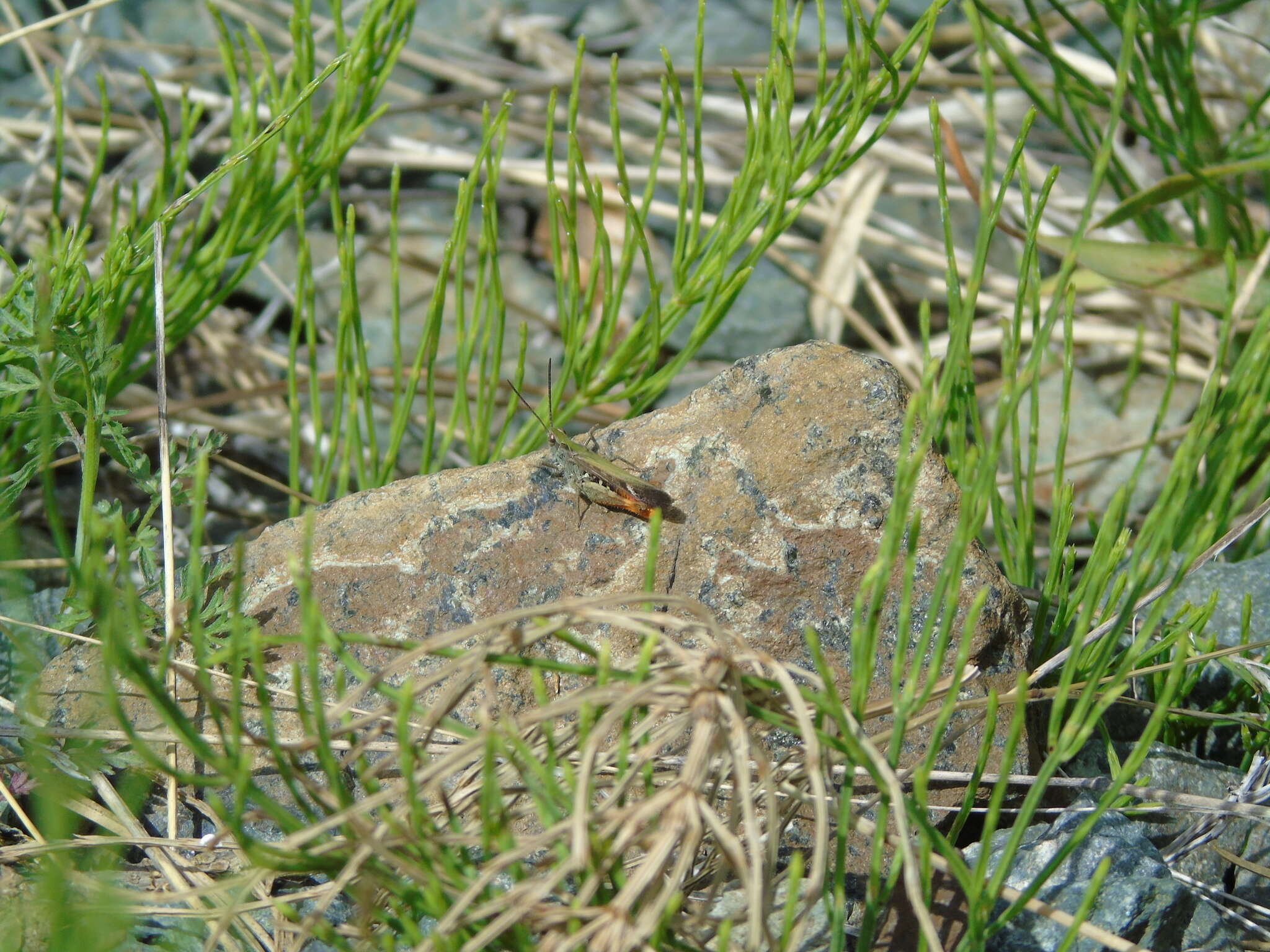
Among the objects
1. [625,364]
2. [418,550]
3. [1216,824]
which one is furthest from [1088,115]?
[418,550]

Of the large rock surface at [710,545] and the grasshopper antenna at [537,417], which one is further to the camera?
the grasshopper antenna at [537,417]

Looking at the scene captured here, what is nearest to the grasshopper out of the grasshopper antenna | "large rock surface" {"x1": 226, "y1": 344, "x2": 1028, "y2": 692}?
"large rock surface" {"x1": 226, "y1": 344, "x2": 1028, "y2": 692}

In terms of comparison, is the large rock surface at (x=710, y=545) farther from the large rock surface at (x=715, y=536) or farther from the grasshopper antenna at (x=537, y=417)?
the grasshopper antenna at (x=537, y=417)

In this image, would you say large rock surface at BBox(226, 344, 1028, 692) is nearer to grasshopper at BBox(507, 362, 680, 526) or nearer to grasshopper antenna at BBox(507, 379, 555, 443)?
grasshopper at BBox(507, 362, 680, 526)

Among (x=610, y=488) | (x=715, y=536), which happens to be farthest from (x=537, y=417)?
(x=715, y=536)

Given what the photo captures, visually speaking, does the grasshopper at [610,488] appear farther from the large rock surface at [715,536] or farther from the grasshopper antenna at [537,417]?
the grasshopper antenna at [537,417]

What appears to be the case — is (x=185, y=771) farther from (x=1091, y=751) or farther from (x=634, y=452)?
(x=1091, y=751)

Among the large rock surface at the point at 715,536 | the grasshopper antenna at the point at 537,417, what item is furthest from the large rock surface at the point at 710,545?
the grasshopper antenna at the point at 537,417

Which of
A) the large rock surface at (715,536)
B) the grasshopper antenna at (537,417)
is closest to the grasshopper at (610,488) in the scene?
the large rock surface at (715,536)
